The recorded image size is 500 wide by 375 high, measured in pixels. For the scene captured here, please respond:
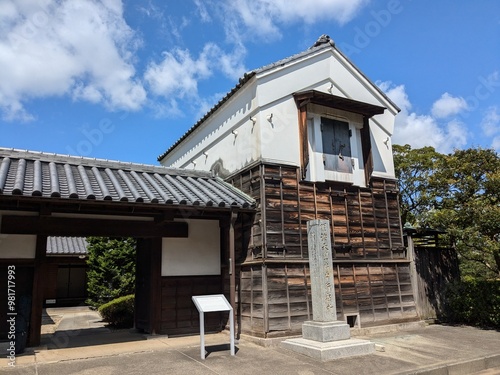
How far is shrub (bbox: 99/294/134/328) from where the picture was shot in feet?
41.4

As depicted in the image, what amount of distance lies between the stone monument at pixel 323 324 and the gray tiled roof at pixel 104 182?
2.11 m

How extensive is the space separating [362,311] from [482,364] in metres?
3.19

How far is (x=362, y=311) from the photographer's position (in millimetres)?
10406

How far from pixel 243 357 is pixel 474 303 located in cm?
805

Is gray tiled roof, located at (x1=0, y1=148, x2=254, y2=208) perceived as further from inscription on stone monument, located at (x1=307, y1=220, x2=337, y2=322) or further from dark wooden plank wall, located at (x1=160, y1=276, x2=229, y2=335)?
dark wooden plank wall, located at (x1=160, y1=276, x2=229, y2=335)

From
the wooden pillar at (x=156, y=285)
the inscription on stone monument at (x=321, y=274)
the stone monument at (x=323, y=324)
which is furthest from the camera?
the wooden pillar at (x=156, y=285)

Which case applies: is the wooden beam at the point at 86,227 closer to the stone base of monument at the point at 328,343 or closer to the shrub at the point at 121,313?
the stone base of monument at the point at 328,343

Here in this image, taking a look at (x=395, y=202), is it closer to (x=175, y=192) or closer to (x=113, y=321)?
(x=175, y=192)

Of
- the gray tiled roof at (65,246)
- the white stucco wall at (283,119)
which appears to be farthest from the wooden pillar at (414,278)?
the gray tiled roof at (65,246)

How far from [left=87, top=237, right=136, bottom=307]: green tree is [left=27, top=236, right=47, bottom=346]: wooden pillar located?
734cm

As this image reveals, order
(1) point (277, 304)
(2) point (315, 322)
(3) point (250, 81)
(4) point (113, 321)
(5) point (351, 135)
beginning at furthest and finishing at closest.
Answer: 1. (4) point (113, 321)
2. (5) point (351, 135)
3. (3) point (250, 81)
4. (1) point (277, 304)
5. (2) point (315, 322)

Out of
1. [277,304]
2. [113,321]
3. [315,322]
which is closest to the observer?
[315,322]

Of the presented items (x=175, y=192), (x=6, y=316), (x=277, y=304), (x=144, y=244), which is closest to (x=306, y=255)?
(x=277, y=304)

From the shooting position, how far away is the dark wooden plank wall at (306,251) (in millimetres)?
9305
